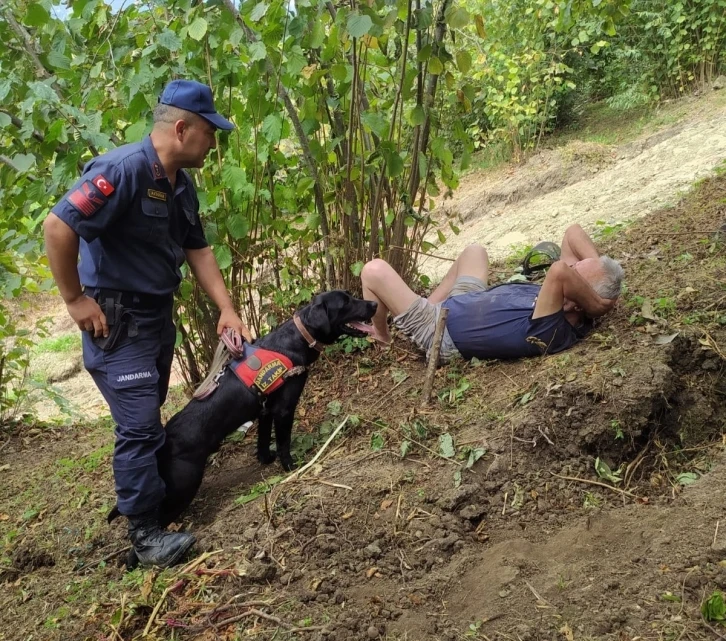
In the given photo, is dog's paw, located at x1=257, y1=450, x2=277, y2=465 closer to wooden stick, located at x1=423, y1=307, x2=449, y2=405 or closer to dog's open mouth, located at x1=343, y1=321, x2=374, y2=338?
dog's open mouth, located at x1=343, y1=321, x2=374, y2=338

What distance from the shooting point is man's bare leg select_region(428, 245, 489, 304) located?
14.4 ft

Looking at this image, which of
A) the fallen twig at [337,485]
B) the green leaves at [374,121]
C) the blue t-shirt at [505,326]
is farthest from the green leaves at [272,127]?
the fallen twig at [337,485]

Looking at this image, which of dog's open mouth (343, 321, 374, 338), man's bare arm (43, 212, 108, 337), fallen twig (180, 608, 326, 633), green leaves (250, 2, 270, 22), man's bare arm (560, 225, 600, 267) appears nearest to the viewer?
fallen twig (180, 608, 326, 633)

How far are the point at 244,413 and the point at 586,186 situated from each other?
6.66 m

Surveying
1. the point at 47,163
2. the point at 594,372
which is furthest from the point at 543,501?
the point at 47,163

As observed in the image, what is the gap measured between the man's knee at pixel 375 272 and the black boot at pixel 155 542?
1.98 m

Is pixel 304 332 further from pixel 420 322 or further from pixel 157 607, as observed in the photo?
pixel 157 607

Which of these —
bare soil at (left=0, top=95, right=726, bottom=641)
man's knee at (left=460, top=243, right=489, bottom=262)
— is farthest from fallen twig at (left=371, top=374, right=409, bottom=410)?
man's knee at (left=460, top=243, right=489, bottom=262)

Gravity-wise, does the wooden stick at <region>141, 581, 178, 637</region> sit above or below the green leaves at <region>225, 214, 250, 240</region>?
below

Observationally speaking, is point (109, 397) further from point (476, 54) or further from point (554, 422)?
point (476, 54)

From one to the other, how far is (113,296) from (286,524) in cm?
126

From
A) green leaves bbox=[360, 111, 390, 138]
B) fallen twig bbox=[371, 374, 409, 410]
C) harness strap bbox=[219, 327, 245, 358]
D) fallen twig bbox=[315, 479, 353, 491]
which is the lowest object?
fallen twig bbox=[371, 374, 409, 410]

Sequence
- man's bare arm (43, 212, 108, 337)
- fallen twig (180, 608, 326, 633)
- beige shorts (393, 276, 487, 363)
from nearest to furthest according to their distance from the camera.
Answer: fallen twig (180, 608, 326, 633), man's bare arm (43, 212, 108, 337), beige shorts (393, 276, 487, 363)

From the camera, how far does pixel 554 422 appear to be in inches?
113
